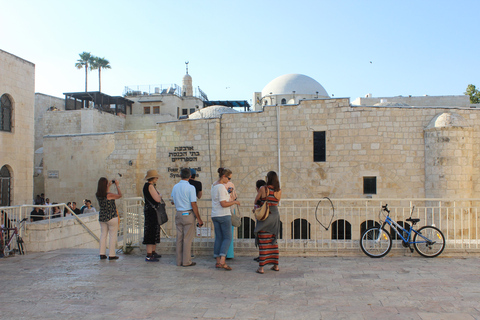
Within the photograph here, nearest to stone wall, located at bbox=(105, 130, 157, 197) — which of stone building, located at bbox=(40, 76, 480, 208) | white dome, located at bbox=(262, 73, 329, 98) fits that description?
stone building, located at bbox=(40, 76, 480, 208)

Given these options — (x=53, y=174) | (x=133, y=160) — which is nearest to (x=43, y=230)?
(x=133, y=160)

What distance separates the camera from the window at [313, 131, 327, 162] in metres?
17.5

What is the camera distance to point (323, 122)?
57.5 ft

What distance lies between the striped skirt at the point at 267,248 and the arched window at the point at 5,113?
13.3 metres

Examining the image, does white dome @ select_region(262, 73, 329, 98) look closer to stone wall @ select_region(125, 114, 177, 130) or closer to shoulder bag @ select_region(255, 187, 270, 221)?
stone wall @ select_region(125, 114, 177, 130)

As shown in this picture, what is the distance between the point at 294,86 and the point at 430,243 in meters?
25.6

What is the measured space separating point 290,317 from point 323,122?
45.7ft

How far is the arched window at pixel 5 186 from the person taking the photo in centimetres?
1564

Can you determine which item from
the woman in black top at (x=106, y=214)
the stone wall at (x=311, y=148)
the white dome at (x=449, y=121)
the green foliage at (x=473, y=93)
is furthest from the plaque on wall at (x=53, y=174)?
the green foliage at (x=473, y=93)

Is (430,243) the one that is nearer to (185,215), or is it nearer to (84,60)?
(185,215)

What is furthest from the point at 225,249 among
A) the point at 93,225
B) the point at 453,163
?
the point at 453,163

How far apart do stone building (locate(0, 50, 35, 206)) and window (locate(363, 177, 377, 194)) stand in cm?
1365

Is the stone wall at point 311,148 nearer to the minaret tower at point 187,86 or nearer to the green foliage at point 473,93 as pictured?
the green foliage at point 473,93

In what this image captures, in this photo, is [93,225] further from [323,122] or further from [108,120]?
[108,120]
